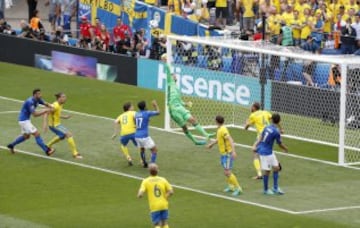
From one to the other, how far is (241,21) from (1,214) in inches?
882

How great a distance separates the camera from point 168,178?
3319 cm

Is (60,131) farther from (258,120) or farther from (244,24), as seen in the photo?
(244,24)

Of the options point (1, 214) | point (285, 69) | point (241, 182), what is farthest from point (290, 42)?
point (1, 214)

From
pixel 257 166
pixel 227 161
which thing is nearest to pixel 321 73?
pixel 257 166

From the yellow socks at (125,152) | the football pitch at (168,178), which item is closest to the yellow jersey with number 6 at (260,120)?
the football pitch at (168,178)

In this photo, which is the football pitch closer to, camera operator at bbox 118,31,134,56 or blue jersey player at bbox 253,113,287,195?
blue jersey player at bbox 253,113,287,195

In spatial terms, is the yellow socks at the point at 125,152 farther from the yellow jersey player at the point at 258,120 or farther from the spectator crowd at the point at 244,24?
the spectator crowd at the point at 244,24

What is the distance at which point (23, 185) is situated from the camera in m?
32.2

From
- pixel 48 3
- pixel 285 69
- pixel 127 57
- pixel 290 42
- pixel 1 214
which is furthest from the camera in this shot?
pixel 48 3

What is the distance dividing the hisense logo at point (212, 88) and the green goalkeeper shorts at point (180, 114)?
389cm

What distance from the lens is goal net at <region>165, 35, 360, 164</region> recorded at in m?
36.1

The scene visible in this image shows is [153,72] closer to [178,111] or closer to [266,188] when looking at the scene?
[178,111]

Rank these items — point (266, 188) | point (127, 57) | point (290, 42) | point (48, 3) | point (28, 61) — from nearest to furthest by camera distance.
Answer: point (266, 188), point (290, 42), point (127, 57), point (28, 61), point (48, 3)

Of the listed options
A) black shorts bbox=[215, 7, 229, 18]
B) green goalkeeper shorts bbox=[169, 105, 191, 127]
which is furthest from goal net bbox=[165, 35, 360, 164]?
black shorts bbox=[215, 7, 229, 18]
